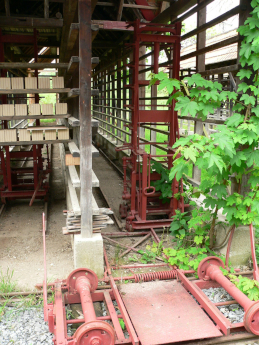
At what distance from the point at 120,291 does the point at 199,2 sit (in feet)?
16.3

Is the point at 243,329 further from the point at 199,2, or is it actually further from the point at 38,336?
the point at 199,2

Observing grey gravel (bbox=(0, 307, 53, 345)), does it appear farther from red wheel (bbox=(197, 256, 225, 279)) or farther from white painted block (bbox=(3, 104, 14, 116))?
white painted block (bbox=(3, 104, 14, 116))

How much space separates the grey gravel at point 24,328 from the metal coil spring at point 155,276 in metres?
1.37

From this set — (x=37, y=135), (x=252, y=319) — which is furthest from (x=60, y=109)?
(x=252, y=319)

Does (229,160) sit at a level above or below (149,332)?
above

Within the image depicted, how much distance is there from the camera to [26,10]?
403 inches

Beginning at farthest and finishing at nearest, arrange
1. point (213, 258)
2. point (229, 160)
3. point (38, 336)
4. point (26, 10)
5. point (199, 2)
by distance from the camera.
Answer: point (26, 10)
point (199, 2)
point (213, 258)
point (229, 160)
point (38, 336)

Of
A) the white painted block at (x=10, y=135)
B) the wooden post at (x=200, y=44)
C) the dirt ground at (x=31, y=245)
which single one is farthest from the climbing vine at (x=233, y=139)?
the white painted block at (x=10, y=135)

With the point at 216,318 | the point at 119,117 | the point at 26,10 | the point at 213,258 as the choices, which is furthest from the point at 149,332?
the point at 119,117

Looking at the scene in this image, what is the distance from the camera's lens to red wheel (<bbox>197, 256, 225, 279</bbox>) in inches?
186

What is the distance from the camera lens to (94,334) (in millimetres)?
3355

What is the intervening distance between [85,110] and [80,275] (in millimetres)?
2155

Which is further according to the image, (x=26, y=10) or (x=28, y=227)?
(x=26, y=10)

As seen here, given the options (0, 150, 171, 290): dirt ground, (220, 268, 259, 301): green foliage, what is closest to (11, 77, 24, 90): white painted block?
(0, 150, 171, 290): dirt ground
